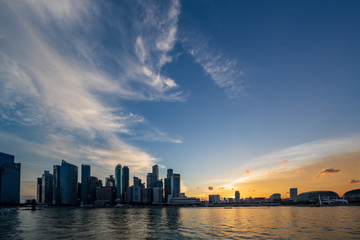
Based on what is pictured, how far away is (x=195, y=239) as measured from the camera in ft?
221

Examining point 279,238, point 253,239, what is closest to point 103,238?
point 253,239

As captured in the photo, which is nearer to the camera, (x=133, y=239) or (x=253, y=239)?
(x=253, y=239)

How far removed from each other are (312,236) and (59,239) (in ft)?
237

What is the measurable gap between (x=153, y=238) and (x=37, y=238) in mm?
35605

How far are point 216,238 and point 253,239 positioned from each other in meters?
10.1

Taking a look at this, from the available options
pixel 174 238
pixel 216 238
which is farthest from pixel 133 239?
pixel 216 238

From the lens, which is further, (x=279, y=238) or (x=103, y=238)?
(x=103, y=238)

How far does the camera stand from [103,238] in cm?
7225

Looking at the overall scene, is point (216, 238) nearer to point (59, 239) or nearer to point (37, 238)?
point (59, 239)

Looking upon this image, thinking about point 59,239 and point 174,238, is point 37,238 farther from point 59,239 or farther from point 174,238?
point 174,238

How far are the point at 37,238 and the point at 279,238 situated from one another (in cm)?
7121

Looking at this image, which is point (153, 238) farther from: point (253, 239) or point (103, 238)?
point (253, 239)

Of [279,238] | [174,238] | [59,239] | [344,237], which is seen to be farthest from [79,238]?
[344,237]

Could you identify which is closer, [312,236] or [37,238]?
[312,236]
